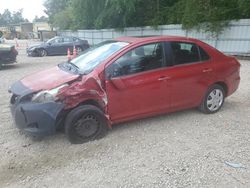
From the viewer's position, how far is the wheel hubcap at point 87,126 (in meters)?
4.52

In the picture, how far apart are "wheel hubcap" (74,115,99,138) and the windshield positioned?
76 centimetres

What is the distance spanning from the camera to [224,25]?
15.2m

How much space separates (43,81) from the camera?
4.67 m

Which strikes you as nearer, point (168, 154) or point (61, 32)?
point (168, 154)

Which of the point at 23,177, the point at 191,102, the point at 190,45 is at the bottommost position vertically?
the point at 23,177

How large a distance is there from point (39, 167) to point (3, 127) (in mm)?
1847

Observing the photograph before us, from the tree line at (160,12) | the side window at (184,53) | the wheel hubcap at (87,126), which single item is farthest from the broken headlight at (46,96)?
the tree line at (160,12)

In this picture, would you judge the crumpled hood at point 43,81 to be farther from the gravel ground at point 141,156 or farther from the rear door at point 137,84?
the gravel ground at point 141,156

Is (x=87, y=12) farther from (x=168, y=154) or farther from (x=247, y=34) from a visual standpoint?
(x=168, y=154)

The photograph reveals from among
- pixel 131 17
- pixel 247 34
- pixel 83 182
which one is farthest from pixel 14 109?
pixel 131 17

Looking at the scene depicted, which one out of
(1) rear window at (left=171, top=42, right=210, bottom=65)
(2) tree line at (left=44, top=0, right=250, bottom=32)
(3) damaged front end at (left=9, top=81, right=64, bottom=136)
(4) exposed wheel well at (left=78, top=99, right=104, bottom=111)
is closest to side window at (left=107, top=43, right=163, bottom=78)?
(1) rear window at (left=171, top=42, right=210, bottom=65)

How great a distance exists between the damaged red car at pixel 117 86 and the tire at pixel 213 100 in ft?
0.07

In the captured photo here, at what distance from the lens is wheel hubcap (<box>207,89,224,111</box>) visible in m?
5.86

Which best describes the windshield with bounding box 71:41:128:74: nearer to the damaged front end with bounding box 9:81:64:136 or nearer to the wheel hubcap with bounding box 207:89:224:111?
the damaged front end with bounding box 9:81:64:136
